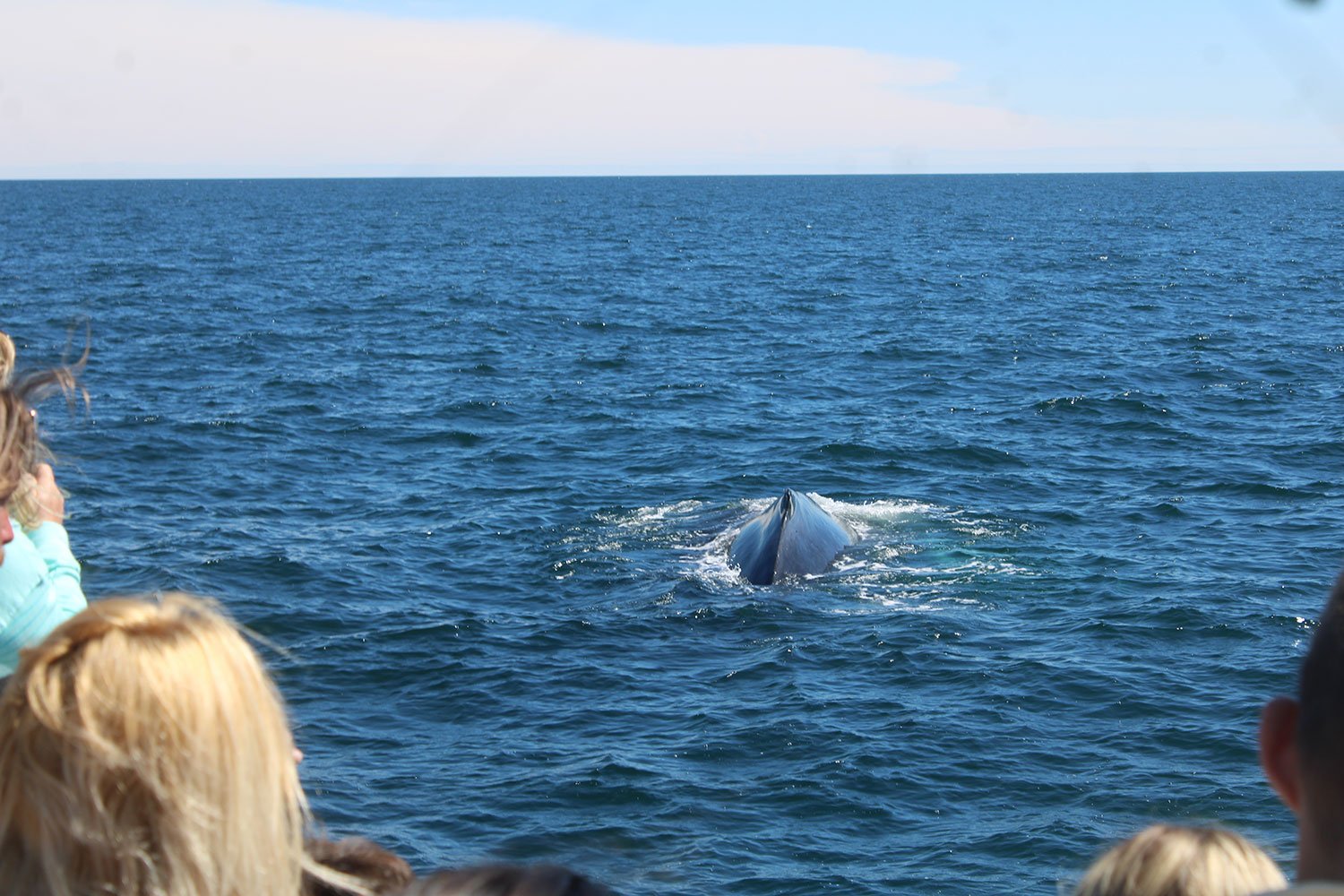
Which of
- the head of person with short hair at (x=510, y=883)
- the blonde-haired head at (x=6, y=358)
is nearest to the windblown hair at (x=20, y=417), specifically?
the blonde-haired head at (x=6, y=358)

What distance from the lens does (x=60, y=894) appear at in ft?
8.03

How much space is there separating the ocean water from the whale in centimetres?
39

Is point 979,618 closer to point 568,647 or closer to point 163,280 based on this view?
point 568,647

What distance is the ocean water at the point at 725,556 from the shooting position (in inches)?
475

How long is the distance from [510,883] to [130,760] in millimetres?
803

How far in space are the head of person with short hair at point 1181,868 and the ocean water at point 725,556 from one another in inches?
95.5

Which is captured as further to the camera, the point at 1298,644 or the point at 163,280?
the point at 163,280

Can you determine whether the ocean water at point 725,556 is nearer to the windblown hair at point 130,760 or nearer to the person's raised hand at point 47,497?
the person's raised hand at point 47,497

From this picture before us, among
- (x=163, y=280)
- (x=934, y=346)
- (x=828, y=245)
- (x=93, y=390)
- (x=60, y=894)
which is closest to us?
(x=60, y=894)

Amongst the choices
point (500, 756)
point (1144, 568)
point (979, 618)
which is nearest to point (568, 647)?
point (500, 756)

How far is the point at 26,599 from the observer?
13.4 ft

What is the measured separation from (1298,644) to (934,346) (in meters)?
27.2

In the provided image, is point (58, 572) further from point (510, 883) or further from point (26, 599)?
point (510, 883)

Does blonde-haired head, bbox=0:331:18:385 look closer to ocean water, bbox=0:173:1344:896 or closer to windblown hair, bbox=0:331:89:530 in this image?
windblown hair, bbox=0:331:89:530
